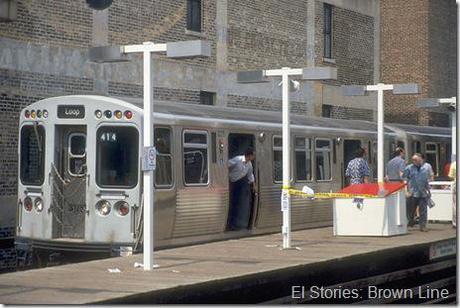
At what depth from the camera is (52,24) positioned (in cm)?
1639

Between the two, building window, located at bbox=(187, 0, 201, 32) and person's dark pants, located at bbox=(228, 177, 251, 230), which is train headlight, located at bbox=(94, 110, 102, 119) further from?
building window, located at bbox=(187, 0, 201, 32)

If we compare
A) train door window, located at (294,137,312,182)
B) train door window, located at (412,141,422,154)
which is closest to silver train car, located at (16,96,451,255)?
train door window, located at (294,137,312,182)

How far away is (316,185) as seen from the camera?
1700 centimetres

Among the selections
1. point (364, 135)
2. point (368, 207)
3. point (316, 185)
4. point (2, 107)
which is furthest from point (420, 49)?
point (2, 107)

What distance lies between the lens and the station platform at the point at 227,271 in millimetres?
7652

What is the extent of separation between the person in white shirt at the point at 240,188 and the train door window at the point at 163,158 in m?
1.90

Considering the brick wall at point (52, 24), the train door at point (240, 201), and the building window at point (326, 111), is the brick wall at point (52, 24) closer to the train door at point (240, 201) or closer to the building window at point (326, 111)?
the train door at point (240, 201)

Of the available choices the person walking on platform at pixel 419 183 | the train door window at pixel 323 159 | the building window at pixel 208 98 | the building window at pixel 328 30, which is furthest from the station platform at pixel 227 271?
the building window at pixel 328 30

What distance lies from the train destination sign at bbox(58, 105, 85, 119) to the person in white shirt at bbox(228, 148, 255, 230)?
291cm

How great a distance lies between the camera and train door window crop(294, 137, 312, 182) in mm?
16328

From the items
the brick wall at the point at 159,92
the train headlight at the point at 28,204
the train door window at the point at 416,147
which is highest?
the brick wall at the point at 159,92

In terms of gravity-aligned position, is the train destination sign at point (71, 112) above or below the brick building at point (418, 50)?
below

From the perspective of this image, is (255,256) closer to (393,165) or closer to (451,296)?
(451,296)

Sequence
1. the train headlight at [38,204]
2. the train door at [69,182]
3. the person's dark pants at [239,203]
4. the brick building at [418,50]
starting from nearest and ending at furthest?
1. the train door at [69,182]
2. the train headlight at [38,204]
3. the person's dark pants at [239,203]
4. the brick building at [418,50]
